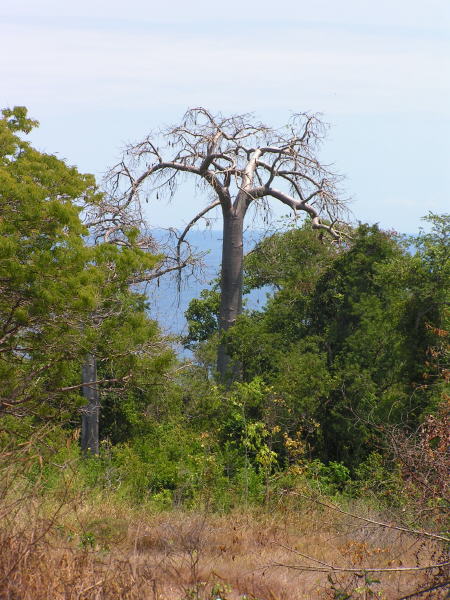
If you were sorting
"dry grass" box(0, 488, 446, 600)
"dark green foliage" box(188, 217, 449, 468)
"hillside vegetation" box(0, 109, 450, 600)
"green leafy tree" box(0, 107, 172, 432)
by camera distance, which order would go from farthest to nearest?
"dark green foliage" box(188, 217, 449, 468) < "green leafy tree" box(0, 107, 172, 432) < "hillside vegetation" box(0, 109, 450, 600) < "dry grass" box(0, 488, 446, 600)

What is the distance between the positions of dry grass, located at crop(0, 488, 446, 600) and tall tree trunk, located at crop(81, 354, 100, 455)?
37.7ft

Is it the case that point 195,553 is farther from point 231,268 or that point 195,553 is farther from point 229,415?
point 231,268

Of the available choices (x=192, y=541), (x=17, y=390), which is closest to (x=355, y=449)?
(x=17, y=390)

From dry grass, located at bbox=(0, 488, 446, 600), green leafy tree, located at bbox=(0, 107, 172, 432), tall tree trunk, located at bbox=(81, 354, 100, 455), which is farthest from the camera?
tall tree trunk, located at bbox=(81, 354, 100, 455)

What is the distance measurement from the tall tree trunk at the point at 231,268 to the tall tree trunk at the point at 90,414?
214 inches

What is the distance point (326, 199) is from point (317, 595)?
19.8 meters

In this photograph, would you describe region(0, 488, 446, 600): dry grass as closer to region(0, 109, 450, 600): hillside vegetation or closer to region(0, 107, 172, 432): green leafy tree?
region(0, 109, 450, 600): hillside vegetation

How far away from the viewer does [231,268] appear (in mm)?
25266

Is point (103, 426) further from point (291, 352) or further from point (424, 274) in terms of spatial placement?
point (424, 274)

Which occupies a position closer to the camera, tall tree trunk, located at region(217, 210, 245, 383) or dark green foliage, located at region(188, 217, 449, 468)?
dark green foliage, located at region(188, 217, 449, 468)

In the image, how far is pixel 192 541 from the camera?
20.8 feet

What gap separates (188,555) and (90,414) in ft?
47.6

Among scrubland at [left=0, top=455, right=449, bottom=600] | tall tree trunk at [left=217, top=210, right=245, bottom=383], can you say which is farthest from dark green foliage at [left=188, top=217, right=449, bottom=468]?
scrubland at [left=0, top=455, right=449, bottom=600]

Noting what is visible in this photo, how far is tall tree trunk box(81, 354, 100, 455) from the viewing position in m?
20.2
